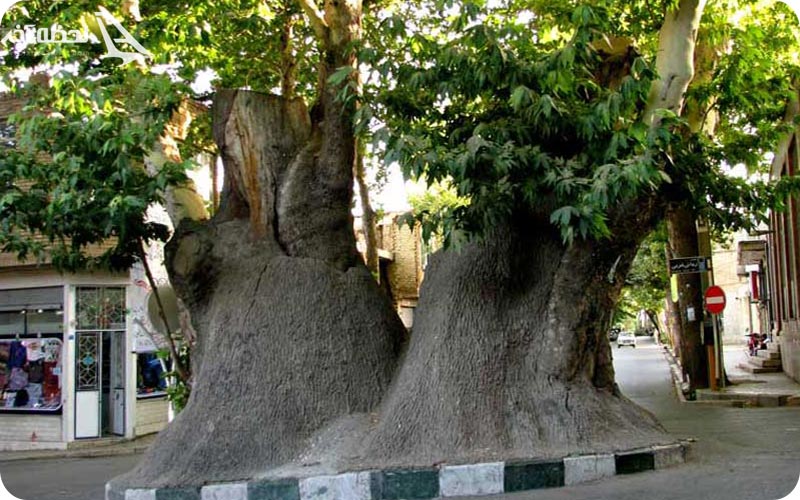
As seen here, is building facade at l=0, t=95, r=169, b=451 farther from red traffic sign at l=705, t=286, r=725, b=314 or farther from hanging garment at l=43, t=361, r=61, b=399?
red traffic sign at l=705, t=286, r=725, b=314

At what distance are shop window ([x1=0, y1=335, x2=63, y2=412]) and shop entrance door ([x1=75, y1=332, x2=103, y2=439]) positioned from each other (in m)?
0.40

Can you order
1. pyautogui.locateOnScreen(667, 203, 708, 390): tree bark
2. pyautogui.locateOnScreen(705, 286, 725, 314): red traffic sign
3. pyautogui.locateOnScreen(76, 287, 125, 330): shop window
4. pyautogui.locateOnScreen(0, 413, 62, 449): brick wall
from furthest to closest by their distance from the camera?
pyautogui.locateOnScreen(667, 203, 708, 390): tree bark, pyautogui.locateOnScreen(705, 286, 725, 314): red traffic sign, pyautogui.locateOnScreen(76, 287, 125, 330): shop window, pyautogui.locateOnScreen(0, 413, 62, 449): brick wall

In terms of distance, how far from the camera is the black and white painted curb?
6.88 m

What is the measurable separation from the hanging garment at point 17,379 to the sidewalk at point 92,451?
51.3 inches

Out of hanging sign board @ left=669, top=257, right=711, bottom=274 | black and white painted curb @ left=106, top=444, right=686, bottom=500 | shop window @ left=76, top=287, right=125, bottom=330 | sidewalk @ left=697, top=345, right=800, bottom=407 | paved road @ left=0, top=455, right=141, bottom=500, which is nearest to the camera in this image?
black and white painted curb @ left=106, top=444, right=686, bottom=500

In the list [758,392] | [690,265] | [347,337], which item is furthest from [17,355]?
[758,392]

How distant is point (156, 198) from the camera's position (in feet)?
27.5

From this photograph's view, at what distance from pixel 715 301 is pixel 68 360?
12816mm

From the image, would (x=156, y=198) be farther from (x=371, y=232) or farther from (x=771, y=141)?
(x=771, y=141)

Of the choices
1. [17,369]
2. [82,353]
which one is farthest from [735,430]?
[17,369]

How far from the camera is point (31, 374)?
16328mm

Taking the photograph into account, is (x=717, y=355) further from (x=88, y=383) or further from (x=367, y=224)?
(x=88, y=383)

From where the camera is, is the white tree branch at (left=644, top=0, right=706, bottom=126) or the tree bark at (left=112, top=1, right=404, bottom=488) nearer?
the tree bark at (left=112, top=1, right=404, bottom=488)

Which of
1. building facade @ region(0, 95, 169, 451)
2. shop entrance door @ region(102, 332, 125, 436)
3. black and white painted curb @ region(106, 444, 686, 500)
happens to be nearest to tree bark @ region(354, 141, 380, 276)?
building facade @ region(0, 95, 169, 451)
